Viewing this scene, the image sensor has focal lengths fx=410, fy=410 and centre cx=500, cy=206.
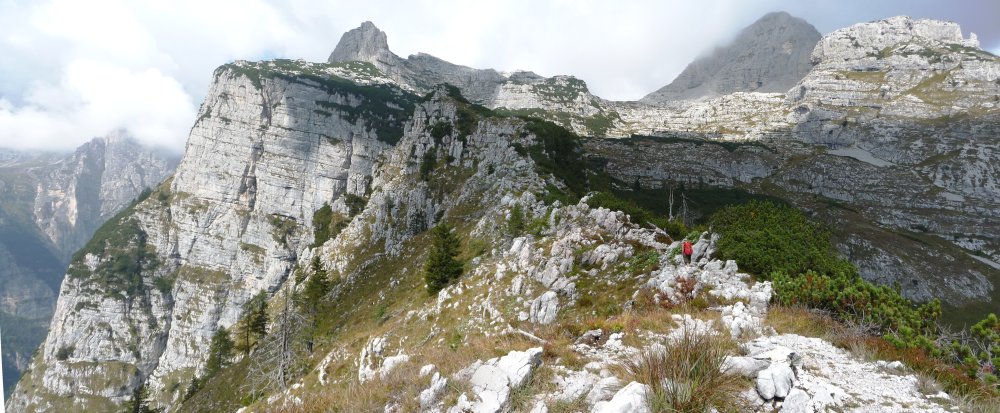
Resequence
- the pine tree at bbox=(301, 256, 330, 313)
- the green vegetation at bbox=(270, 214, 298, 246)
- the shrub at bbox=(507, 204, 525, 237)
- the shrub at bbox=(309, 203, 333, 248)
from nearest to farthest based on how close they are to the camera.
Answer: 1. the shrub at bbox=(507, 204, 525, 237)
2. the pine tree at bbox=(301, 256, 330, 313)
3. the shrub at bbox=(309, 203, 333, 248)
4. the green vegetation at bbox=(270, 214, 298, 246)

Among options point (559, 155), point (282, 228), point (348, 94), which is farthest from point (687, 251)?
point (348, 94)

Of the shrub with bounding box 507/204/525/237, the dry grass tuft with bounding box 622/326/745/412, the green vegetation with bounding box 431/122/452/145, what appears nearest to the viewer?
the dry grass tuft with bounding box 622/326/745/412

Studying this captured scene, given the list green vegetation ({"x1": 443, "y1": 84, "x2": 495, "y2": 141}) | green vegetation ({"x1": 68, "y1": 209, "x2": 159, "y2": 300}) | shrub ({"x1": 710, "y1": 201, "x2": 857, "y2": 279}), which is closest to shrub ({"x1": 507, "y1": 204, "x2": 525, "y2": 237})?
shrub ({"x1": 710, "y1": 201, "x2": 857, "y2": 279})

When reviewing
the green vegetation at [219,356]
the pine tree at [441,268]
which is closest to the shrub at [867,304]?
the pine tree at [441,268]

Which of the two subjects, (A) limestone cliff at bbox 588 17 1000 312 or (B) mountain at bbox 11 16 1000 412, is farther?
(A) limestone cliff at bbox 588 17 1000 312

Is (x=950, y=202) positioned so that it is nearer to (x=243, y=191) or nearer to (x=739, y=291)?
(x=739, y=291)

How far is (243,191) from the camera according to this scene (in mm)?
151125

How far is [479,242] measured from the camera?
131 feet

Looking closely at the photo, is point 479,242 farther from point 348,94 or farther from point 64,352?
point 64,352

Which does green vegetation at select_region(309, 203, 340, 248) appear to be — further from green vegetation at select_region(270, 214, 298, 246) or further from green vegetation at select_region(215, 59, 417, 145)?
green vegetation at select_region(215, 59, 417, 145)

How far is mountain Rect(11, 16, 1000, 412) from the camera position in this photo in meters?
9.90

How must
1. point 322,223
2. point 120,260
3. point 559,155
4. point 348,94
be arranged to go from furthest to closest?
point 348,94 → point 120,260 → point 322,223 → point 559,155

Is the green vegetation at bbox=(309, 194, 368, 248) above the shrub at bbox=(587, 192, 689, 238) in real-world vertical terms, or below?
below

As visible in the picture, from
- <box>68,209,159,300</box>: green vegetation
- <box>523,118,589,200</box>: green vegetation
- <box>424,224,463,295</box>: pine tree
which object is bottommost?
<box>68,209,159,300</box>: green vegetation
